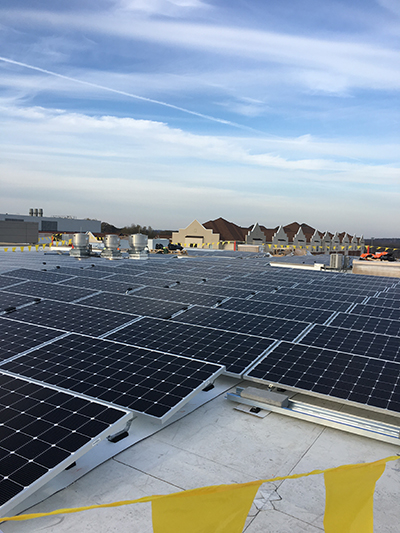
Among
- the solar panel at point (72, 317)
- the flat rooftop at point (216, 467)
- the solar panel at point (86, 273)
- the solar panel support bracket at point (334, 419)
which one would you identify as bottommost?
the flat rooftop at point (216, 467)

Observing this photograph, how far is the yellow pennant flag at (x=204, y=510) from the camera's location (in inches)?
177

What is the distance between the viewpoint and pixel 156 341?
1359 cm

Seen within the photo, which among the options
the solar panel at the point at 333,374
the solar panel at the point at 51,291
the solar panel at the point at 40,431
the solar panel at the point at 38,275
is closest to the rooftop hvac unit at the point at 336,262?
the solar panel at the point at 38,275

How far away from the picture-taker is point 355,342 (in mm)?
13367

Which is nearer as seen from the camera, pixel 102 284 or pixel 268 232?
pixel 102 284

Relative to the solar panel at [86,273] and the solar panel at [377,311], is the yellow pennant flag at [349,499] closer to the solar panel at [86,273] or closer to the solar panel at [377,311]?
the solar panel at [377,311]

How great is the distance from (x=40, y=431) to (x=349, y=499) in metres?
5.48

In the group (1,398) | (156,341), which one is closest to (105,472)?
(1,398)

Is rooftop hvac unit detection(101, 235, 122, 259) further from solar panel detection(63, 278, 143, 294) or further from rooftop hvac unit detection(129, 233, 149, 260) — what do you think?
solar panel detection(63, 278, 143, 294)

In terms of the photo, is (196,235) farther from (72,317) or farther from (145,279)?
(72,317)

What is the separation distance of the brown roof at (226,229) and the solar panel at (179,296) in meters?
82.3

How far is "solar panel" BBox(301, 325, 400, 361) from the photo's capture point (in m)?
12.5

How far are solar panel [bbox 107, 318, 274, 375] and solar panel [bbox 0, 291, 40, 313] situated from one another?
21.1 ft

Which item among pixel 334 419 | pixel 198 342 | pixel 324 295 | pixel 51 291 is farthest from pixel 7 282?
pixel 334 419
